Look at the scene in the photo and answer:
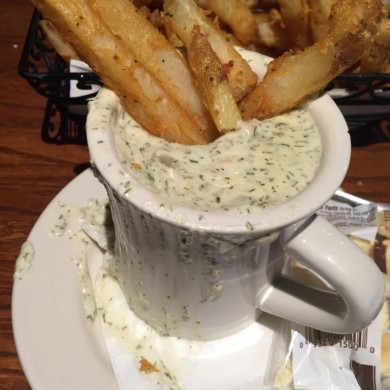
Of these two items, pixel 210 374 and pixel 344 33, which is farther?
pixel 210 374

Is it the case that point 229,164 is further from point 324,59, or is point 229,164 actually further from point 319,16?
point 319,16

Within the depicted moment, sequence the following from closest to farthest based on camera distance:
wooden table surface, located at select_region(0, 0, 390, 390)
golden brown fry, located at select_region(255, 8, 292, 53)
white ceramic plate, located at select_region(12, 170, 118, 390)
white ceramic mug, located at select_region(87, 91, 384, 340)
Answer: white ceramic mug, located at select_region(87, 91, 384, 340) → white ceramic plate, located at select_region(12, 170, 118, 390) → wooden table surface, located at select_region(0, 0, 390, 390) → golden brown fry, located at select_region(255, 8, 292, 53)

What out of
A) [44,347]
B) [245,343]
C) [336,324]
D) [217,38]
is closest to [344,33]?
[217,38]

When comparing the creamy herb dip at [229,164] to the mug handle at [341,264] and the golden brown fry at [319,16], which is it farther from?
the golden brown fry at [319,16]

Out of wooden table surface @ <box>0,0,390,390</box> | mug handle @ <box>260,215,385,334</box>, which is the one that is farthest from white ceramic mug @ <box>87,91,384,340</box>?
wooden table surface @ <box>0,0,390,390</box>

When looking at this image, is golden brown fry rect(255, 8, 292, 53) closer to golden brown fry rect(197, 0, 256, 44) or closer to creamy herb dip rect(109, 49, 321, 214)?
golden brown fry rect(197, 0, 256, 44)

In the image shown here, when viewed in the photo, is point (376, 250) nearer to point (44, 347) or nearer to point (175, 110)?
point (175, 110)
